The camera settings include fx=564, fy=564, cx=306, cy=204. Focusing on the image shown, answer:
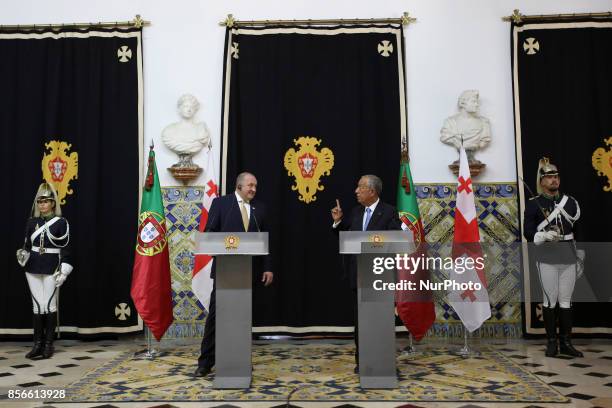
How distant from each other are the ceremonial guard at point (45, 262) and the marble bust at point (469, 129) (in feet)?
13.6

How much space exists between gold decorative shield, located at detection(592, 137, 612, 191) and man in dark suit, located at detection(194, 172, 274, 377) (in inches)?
153

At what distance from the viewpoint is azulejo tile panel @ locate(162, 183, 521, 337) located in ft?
20.2

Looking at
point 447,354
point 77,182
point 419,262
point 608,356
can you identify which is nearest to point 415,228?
point 419,262

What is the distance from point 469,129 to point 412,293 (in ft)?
6.46

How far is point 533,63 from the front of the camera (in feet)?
20.7

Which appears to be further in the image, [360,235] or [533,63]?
[533,63]

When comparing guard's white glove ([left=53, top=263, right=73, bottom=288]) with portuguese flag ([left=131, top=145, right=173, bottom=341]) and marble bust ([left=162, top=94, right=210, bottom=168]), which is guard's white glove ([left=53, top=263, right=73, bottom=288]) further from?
marble bust ([left=162, top=94, right=210, bottom=168])

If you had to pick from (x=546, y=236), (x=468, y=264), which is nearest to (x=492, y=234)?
(x=468, y=264)

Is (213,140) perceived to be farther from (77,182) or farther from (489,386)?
(489,386)

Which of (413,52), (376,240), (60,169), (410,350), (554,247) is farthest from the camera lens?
(413,52)

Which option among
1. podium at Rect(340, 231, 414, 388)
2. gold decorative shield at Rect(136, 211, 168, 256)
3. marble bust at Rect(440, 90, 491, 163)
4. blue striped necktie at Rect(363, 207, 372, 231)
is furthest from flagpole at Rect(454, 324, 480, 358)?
gold decorative shield at Rect(136, 211, 168, 256)

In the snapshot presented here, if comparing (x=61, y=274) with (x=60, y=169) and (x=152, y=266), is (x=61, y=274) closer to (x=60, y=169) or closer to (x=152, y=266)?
(x=152, y=266)

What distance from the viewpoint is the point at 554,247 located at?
201 inches

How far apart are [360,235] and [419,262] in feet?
7.01
